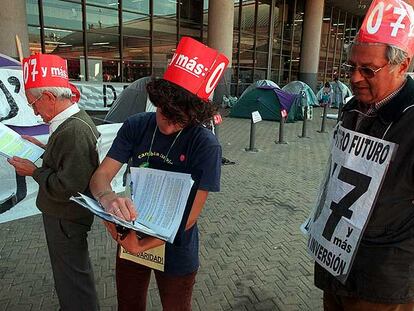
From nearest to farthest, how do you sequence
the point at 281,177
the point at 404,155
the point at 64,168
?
the point at 404,155 → the point at 64,168 → the point at 281,177

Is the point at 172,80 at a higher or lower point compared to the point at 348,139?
higher

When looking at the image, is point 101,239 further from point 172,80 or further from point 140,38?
point 140,38

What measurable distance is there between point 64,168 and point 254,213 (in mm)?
3338

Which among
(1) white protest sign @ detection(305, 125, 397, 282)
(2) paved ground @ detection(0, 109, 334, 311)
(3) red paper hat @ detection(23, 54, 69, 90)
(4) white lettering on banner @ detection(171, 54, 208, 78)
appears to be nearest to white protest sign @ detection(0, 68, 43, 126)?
(2) paved ground @ detection(0, 109, 334, 311)

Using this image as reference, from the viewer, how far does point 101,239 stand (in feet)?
13.2

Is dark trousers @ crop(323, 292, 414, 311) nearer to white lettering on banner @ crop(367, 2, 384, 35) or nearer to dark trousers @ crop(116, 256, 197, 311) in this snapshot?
dark trousers @ crop(116, 256, 197, 311)

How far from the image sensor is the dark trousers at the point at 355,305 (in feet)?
4.69

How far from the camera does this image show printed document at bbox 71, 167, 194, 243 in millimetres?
1522

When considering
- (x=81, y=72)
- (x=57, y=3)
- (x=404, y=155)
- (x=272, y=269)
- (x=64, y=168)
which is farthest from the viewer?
(x=81, y=72)

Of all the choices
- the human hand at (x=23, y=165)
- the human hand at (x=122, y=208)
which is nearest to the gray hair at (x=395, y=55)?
the human hand at (x=122, y=208)

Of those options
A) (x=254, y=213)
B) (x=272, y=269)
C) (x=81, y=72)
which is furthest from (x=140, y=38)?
(x=272, y=269)

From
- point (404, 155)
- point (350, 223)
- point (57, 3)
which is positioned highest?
point (57, 3)

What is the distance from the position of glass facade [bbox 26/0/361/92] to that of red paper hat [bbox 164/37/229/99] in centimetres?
680

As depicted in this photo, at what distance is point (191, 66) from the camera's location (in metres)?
1.58
